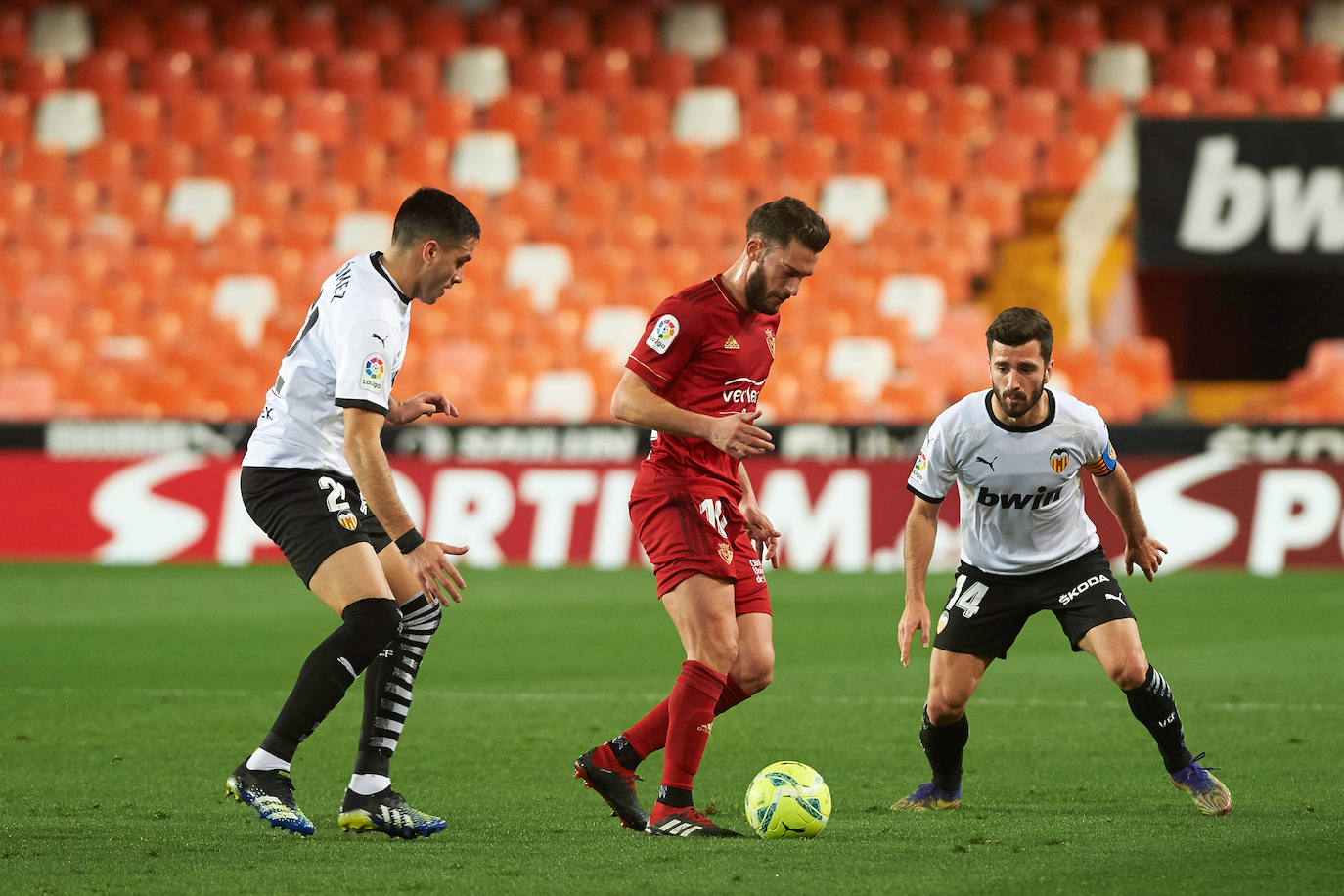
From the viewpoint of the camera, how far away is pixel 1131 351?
16.2m

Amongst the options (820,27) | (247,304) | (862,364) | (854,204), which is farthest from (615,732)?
(820,27)

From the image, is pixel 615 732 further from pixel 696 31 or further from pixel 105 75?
pixel 105 75

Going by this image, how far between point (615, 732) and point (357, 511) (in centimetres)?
224

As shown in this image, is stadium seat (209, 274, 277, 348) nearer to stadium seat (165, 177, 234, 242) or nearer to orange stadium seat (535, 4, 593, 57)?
stadium seat (165, 177, 234, 242)

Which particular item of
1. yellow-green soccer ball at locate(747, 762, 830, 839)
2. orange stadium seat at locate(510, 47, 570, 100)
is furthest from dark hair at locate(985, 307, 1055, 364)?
orange stadium seat at locate(510, 47, 570, 100)

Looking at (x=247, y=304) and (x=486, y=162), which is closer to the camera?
(x=247, y=304)

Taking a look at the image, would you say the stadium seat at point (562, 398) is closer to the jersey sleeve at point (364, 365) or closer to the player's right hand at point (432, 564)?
the jersey sleeve at point (364, 365)

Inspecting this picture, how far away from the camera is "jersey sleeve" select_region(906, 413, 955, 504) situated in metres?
5.54

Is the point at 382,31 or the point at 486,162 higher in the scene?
the point at 382,31

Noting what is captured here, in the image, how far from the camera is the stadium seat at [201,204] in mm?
18188

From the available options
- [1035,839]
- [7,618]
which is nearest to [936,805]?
[1035,839]

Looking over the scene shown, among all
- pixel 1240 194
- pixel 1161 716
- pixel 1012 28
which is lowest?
pixel 1161 716

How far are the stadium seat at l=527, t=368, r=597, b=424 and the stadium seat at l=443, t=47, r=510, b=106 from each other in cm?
455

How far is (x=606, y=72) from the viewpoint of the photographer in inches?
755
